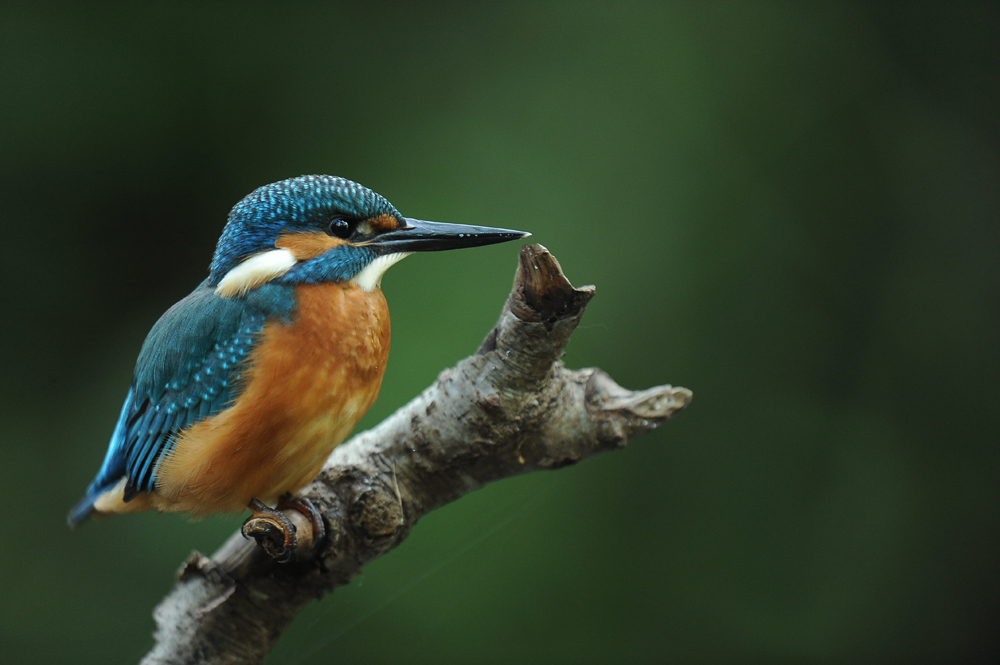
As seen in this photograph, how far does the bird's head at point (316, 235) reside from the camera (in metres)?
1.19

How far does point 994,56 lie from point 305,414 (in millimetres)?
2043

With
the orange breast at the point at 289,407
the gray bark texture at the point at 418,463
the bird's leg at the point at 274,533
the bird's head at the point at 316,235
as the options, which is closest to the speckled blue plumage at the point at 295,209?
the bird's head at the point at 316,235

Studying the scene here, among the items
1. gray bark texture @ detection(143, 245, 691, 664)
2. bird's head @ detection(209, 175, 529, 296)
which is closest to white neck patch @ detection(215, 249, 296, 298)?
bird's head @ detection(209, 175, 529, 296)

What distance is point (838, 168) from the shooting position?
2.17 meters

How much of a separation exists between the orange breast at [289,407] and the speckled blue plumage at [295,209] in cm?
10

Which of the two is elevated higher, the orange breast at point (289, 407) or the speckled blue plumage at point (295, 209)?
the speckled blue plumage at point (295, 209)

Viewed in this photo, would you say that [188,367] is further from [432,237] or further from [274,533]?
[432,237]

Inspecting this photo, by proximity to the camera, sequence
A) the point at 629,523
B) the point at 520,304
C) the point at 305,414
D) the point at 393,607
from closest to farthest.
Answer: the point at 520,304
the point at 305,414
the point at 393,607
the point at 629,523

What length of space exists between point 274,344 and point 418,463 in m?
0.32

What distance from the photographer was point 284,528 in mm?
1202

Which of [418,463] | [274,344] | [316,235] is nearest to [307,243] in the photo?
[316,235]

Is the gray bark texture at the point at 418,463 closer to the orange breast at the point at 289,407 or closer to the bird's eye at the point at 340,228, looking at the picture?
the orange breast at the point at 289,407

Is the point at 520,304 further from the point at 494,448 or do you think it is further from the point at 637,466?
the point at 637,466

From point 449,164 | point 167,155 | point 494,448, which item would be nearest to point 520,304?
point 494,448
